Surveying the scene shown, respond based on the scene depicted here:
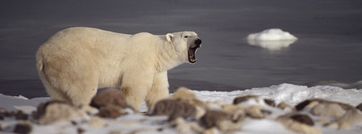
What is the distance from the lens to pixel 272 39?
25.6m

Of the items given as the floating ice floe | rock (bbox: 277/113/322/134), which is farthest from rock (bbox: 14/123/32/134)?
A: the floating ice floe

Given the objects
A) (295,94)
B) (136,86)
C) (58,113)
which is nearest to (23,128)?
(58,113)

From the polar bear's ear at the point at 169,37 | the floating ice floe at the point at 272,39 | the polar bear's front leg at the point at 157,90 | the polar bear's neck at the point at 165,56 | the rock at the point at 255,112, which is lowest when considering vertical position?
the floating ice floe at the point at 272,39

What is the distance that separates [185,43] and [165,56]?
0.28 meters

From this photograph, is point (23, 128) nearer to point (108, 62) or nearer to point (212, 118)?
point (212, 118)

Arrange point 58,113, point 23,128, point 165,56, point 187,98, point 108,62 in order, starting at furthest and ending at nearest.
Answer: point 165,56
point 108,62
point 187,98
point 58,113
point 23,128

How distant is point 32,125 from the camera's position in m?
4.26

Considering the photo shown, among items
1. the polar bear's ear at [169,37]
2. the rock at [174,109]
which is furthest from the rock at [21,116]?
the polar bear's ear at [169,37]

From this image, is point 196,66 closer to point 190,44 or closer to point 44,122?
point 190,44

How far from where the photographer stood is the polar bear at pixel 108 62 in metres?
6.41

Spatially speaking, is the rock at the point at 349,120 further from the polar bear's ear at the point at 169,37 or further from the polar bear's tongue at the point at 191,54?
the polar bear's ear at the point at 169,37

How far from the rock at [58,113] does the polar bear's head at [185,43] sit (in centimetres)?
287

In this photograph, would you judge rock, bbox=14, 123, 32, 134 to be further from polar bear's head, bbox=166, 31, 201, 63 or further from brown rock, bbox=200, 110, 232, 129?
polar bear's head, bbox=166, 31, 201, 63

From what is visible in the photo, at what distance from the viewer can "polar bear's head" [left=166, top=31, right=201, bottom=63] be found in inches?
278
